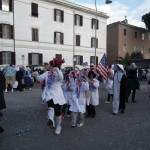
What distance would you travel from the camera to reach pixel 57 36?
105 feet

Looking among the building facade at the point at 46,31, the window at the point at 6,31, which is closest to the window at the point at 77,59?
the building facade at the point at 46,31

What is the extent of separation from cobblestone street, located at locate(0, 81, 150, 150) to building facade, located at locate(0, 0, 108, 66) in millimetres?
19960

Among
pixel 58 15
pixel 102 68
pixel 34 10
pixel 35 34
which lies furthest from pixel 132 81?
pixel 58 15

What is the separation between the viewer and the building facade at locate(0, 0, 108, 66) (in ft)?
87.8

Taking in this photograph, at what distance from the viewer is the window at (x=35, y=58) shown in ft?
94.5

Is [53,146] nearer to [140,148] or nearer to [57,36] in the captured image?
[140,148]

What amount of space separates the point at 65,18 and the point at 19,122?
27.2 m

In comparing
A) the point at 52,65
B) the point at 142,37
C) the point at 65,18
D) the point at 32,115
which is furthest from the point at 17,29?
the point at 142,37

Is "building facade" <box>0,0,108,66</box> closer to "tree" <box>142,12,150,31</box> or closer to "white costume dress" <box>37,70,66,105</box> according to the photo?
"tree" <box>142,12,150,31</box>

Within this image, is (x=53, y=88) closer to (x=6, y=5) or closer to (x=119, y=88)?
(x=119, y=88)

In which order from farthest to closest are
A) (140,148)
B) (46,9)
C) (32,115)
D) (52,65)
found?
(46,9)
(32,115)
(52,65)
(140,148)

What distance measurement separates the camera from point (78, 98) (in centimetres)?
667

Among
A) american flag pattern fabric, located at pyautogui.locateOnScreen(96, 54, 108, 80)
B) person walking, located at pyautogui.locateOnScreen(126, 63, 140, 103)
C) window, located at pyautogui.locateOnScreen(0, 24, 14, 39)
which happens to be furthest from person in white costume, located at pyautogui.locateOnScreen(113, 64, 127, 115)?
window, located at pyautogui.locateOnScreen(0, 24, 14, 39)

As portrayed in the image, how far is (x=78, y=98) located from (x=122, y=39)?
3724 cm
